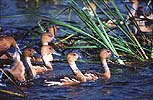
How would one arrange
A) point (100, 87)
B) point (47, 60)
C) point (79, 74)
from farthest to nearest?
point (47, 60)
point (79, 74)
point (100, 87)

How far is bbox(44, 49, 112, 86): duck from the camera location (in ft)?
26.8

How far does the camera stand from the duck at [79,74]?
8.16 meters

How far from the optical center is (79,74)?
830 cm

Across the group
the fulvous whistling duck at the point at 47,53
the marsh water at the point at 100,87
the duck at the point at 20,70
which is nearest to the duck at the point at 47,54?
the fulvous whistling duck at the point at 47,53

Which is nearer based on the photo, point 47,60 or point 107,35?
point 107,35

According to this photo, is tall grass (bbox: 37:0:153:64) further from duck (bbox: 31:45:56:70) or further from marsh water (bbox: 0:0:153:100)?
duck (bbox: 31:45:56:70)

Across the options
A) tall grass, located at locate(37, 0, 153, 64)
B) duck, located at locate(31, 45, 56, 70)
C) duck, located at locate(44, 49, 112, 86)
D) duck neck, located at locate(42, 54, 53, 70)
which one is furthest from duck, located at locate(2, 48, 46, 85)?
tall grass, located at locate(37, 0, 153, 64)

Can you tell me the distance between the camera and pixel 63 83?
26.8 ft

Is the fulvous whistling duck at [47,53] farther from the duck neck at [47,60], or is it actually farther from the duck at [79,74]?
the duck at [79,74]

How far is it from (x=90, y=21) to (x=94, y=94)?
1138 millimetres

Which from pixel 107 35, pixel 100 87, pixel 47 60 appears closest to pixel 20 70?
pixel 47 60

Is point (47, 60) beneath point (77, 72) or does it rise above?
above

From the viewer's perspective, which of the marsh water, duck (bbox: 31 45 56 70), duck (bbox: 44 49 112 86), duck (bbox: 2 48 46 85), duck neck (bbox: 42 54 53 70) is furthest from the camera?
duck (bbox: 31 45 56 70)

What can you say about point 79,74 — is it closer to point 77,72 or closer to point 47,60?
point 77,72
